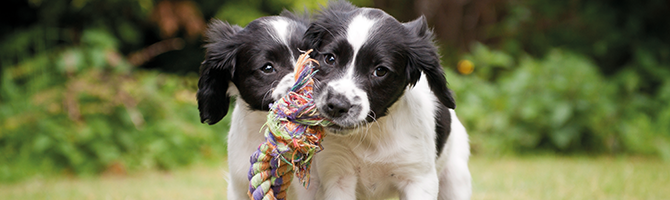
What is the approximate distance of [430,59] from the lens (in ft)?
9.55

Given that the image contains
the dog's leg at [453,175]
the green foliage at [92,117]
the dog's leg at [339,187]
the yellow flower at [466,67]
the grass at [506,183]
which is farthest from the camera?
the yellow flower at [466,67]

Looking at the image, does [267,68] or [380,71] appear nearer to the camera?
[380,71]

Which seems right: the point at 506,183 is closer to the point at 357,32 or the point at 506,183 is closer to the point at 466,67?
the point at 357,32

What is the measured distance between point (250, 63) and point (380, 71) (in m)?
0.65

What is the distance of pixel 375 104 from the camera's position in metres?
2.74

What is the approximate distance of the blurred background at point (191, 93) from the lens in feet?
19.5

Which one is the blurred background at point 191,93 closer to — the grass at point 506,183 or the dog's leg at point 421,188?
the grass at point 506,183

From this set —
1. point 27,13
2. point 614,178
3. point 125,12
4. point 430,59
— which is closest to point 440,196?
point 430,59

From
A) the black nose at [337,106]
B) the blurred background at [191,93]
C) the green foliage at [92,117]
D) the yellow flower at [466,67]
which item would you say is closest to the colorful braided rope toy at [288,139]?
the black nose at [337,106]

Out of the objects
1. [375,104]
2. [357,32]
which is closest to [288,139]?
[375,104]

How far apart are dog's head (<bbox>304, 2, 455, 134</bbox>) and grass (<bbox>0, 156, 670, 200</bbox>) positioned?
1.55 meters

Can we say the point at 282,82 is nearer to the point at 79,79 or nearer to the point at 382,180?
the point at 382,180

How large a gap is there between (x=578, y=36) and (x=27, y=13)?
6467mm

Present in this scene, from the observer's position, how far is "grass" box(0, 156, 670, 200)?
182 inches
